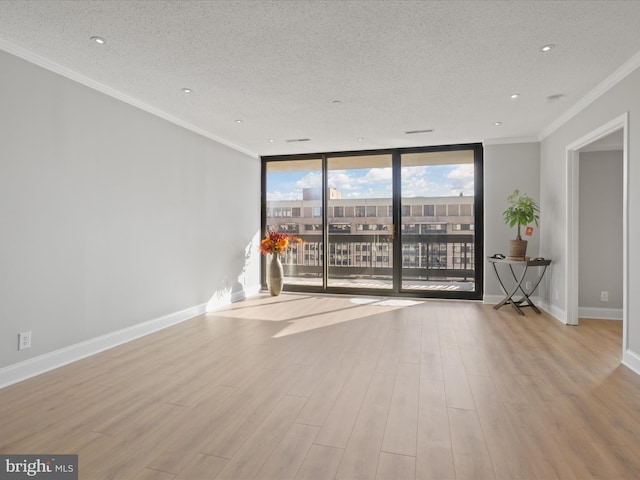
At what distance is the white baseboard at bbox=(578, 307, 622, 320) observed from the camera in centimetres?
455

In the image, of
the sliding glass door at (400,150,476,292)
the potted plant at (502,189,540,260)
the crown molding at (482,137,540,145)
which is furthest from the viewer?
the sliding glass door at (400,150,476,292)

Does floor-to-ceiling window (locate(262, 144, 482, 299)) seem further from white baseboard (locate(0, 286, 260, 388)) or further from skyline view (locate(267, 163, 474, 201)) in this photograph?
white baseboard (locate(0, 286, 260, 388))

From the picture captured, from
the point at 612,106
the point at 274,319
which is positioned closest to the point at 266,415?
the point at 274,319

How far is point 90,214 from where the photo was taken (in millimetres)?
3307

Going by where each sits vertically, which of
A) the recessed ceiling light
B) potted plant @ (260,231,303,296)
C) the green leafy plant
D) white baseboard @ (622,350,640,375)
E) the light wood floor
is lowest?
the light wood floor

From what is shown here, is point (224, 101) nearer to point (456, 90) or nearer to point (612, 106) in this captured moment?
point (456, 90)

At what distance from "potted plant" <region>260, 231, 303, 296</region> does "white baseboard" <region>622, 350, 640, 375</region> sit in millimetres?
4587

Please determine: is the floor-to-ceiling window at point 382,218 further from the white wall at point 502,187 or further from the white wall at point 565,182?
the white wall at point 565,182

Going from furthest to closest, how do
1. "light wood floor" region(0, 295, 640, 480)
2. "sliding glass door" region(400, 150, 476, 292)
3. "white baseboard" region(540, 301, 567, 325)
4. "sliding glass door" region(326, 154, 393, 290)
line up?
"sliding glass door" region(326, 154, 393, 290) < "sliding glass door" region(400, 150, 476, 292) < "white baseboard" region(540, 301, 567, 325) < "light wood floor" region(0, 295, 640, 480)

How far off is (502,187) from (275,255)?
3.79 meters

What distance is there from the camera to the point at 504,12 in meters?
2.28

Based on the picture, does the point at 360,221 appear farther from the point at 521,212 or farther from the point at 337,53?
the point at 337,53

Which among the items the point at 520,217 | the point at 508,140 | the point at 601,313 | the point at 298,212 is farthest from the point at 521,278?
the point at 298,212

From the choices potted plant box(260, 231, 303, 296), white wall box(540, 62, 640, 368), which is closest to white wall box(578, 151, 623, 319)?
white wall box(540, 62, 640, 368)
